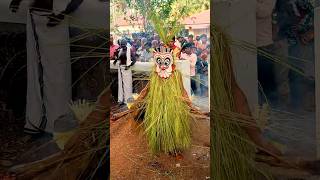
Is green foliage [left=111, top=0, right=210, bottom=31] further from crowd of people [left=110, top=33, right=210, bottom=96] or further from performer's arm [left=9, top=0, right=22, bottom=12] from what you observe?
performer's arm [left=9, top=0, right=22, bottom=12]

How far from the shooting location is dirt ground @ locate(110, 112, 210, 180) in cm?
154

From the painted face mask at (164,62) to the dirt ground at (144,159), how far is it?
254 mm

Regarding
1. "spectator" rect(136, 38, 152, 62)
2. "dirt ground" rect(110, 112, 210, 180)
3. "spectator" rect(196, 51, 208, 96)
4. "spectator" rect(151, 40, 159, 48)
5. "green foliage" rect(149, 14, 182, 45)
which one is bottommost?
"dirt ground" rect(110, 112, 210, 180)

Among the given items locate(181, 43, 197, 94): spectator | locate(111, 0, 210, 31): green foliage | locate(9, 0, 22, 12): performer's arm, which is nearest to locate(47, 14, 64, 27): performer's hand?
locate(9, 0, 22, 12): performer's arm

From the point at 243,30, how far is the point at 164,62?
1.20 ft

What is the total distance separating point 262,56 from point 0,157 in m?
1.16

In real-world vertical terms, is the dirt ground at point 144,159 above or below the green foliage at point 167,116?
below

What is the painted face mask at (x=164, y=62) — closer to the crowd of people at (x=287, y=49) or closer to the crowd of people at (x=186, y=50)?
the crowd of people at (x=186, y=50)

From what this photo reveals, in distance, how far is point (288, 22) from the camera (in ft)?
4.75

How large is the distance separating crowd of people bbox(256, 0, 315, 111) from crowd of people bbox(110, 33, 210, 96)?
233mm

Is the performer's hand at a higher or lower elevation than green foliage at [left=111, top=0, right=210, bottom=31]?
lower

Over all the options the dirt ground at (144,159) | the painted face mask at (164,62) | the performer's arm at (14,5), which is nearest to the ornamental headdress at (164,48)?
the painted face mask at (164,62)

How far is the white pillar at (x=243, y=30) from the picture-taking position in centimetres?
146

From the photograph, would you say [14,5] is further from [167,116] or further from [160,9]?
[167,116]
